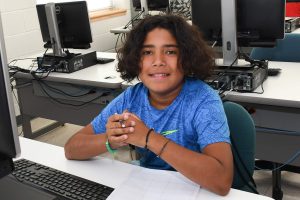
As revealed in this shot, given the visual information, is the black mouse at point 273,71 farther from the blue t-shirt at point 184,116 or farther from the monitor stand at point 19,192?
the monitor stand at point 19,192

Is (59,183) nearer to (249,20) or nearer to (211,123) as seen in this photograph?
(211,123)

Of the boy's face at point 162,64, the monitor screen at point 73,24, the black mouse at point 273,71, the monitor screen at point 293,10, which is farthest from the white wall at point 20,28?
the monitor screen at point 293,10

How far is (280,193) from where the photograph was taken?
6.66 feet

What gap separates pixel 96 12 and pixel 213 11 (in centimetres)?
292

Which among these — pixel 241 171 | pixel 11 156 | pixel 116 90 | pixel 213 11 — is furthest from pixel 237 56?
pixel 11 156

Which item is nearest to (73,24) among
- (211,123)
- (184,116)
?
Answer: (184,116)

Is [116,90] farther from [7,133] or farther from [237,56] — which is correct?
[7,133]

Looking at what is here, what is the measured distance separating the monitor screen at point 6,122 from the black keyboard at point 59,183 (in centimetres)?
24

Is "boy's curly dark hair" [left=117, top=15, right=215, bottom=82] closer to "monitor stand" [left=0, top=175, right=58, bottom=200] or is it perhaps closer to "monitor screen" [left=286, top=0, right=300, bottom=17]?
"monitor stand" [left=0, top=175, right=58, bottom=200]

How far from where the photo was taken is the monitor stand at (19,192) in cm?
99

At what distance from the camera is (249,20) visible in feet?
6.37

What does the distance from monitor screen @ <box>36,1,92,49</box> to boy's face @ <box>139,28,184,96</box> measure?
1374 mm

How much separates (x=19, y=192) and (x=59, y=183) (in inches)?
4.4

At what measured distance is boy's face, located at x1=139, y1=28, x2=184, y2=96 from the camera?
1199 millimetres
